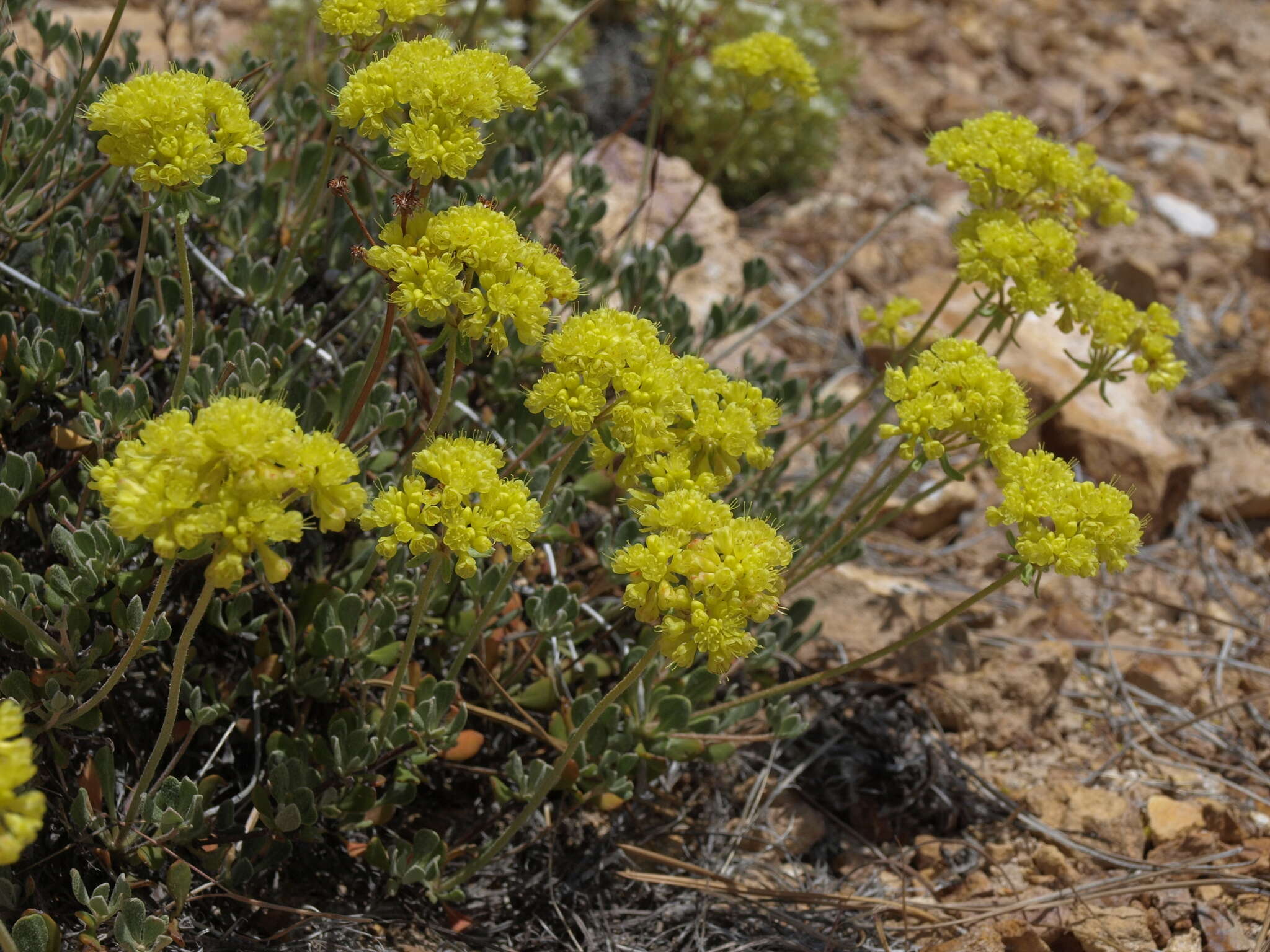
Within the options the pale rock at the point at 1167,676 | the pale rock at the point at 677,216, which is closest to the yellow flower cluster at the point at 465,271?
the pale rock at the point at 677,216

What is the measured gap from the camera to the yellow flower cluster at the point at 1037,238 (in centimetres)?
312

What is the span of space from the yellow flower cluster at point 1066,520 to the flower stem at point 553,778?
88 cm

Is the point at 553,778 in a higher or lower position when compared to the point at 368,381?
lower

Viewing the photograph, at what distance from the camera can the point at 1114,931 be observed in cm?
320

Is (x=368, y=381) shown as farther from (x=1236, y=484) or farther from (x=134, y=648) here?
(x=1236, y=484)

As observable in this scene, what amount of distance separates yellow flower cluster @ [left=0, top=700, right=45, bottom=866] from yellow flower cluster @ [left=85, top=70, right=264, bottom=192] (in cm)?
112

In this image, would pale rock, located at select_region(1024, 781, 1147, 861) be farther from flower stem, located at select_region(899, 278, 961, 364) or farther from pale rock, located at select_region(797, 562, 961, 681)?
flower stem, located at select_region(899, 278, 961, 364)

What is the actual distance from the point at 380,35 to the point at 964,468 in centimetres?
194

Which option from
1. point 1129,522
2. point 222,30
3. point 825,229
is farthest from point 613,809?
point 222,30

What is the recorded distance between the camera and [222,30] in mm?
6816

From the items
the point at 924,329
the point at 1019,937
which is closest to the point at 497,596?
the point at 924,329

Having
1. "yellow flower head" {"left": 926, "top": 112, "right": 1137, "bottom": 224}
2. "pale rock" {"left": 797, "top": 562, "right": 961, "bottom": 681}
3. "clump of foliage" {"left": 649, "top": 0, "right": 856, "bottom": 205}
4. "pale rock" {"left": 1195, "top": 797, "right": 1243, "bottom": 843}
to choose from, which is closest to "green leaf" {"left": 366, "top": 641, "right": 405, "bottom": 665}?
"pale rock" {"left": 797, "top": 562, "right": 961, "bottom": 681}

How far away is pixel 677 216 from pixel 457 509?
374 centimetres

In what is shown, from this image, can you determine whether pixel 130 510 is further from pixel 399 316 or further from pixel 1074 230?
pixel 1074 230
